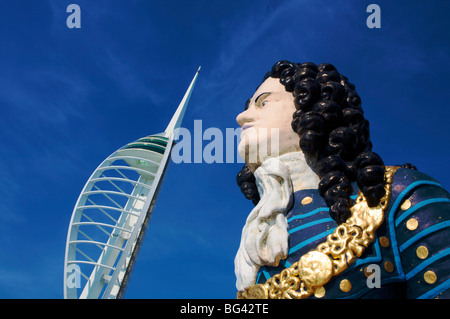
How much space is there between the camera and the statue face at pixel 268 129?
4730 millimetres

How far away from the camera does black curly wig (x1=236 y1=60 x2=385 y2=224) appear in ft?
13.1

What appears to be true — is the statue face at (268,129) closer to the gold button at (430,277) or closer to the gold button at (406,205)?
the gold button at (406,205)

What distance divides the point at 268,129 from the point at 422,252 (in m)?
1.94

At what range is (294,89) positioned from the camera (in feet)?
15.9

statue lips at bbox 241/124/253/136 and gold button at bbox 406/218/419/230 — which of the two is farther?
statue lips at bbox 241/124/253/136

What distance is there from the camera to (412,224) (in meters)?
3.75

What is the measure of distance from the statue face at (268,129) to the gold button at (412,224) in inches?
54.4

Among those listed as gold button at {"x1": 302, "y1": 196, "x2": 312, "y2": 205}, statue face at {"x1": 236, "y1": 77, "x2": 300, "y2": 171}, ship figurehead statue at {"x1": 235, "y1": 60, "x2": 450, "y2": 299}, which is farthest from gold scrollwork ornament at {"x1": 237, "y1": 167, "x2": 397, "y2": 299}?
statue face at {"x1": 236, "y1": 77, "x2": 300, "y2": 171}

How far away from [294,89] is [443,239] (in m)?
2.14

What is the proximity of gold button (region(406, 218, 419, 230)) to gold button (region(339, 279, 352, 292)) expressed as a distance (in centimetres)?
70

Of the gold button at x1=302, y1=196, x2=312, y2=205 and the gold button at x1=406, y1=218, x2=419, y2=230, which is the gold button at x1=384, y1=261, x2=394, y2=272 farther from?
the gold button at x1=302, y1=196, x2=312, y2=205

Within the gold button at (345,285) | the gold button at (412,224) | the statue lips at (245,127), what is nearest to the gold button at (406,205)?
the gold button at (412,224)
